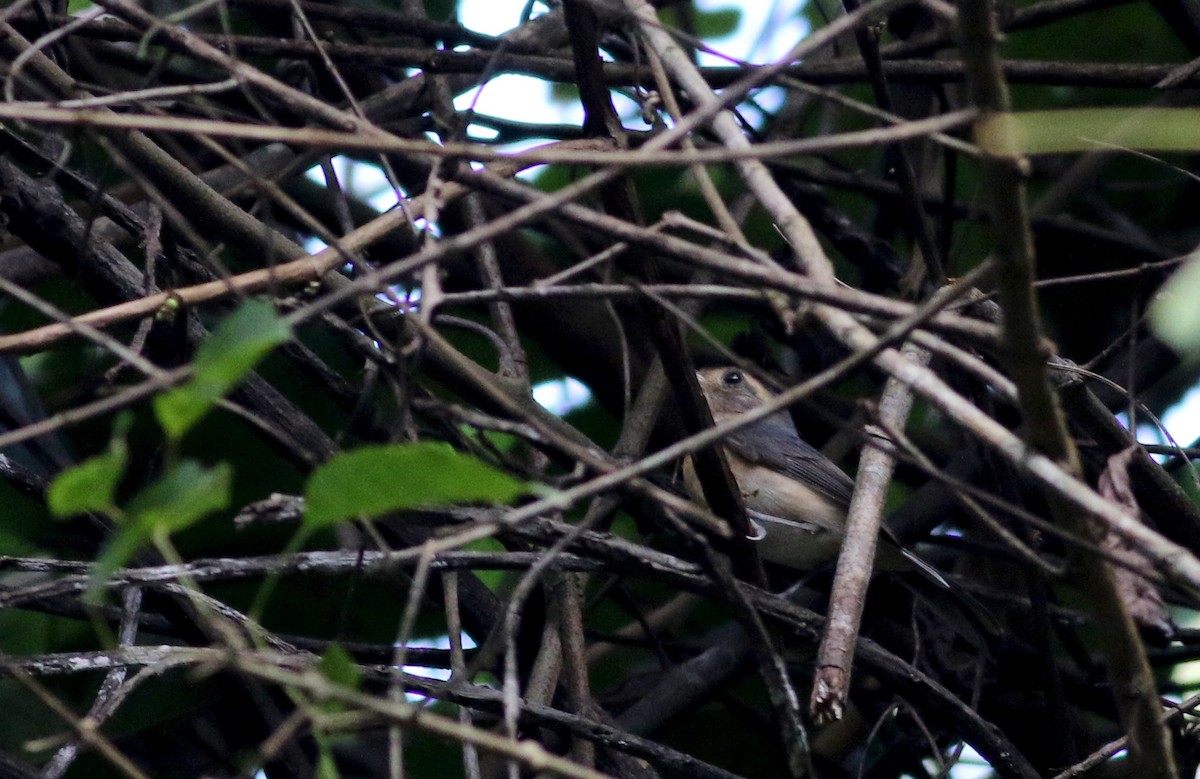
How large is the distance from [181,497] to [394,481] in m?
0.24

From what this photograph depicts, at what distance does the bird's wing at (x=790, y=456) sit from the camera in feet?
18.3

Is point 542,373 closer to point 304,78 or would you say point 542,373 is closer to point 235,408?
point 304,78

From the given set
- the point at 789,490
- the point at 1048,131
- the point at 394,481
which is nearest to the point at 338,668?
the point at 394,481

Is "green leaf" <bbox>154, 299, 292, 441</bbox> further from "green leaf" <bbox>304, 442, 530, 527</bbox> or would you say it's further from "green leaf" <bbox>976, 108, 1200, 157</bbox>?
"green leaf" <bbox>976, 108, 1200, 157</bbox>

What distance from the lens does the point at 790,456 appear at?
5875 mm

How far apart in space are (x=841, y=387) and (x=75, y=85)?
3508mm

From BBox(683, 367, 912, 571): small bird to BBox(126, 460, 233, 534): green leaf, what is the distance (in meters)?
3.67

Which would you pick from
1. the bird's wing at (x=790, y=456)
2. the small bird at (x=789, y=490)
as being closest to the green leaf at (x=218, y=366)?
the small bird at (x=789, y=490)

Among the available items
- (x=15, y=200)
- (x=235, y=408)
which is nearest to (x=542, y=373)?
(x=15, y=200)

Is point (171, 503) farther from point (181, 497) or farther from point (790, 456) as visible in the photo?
point (790, 456)

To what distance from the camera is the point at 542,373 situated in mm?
5375

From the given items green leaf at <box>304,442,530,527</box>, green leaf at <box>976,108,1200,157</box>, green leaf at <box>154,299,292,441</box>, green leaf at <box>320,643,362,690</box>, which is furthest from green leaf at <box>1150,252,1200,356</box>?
green leaf at <box>320,643,362,690</box>

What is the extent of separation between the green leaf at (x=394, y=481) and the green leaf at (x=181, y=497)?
115 mm

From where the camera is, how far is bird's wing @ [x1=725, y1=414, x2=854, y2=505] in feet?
18.3
